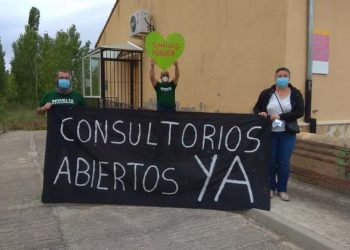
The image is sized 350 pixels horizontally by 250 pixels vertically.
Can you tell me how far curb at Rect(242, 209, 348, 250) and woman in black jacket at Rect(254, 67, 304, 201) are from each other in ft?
2.09

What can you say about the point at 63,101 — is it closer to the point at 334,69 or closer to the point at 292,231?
the point at 292,231

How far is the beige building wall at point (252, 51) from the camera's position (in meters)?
6.69

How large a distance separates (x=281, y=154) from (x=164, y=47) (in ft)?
9.51

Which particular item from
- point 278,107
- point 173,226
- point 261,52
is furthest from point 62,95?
point 261,52

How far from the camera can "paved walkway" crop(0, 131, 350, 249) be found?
3.94 meters

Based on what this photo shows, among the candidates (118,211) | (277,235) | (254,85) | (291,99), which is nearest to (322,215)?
(277,235)

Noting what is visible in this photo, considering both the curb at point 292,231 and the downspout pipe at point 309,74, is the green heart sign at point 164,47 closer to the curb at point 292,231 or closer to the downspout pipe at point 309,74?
the downspout pipe at point 309,74

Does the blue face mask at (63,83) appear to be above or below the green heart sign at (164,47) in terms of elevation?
below

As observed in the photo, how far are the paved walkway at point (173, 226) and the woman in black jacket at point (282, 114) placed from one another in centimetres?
43

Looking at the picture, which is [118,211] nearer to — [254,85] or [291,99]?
[291,99]

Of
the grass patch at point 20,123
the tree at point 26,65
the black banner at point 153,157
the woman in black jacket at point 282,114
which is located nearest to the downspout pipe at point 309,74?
the woman in black jacket at point 282,114

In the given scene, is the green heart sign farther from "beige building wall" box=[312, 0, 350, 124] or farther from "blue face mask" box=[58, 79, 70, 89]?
"beige building wall" box=[312, 0, 350, 124]

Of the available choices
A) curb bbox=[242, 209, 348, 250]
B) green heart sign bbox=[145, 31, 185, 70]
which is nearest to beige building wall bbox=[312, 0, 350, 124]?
green heart sign bbox=[145, 31, 185, 70]

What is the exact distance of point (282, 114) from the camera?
4.95 m
